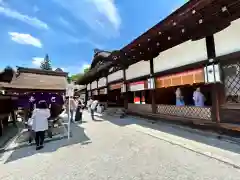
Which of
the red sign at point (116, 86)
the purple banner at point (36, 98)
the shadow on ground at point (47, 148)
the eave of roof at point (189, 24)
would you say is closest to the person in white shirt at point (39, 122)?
the shadow on ground at point (47, 148)

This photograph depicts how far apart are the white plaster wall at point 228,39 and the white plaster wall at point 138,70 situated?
4.57 m

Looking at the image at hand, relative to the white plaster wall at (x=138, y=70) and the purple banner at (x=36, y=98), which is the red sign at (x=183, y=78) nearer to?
the white plaster wall at (x=138, y=70)

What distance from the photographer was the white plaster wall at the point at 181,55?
6.73 meters

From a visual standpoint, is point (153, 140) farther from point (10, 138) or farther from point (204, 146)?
point (10, 138)

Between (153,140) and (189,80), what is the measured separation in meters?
2.95

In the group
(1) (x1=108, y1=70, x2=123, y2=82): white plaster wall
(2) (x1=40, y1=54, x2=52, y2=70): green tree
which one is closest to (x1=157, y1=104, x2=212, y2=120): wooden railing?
(1) (x1=108, y1=70, x2=123, y2=82): white plaster wall

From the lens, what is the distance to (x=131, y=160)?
4656 mm

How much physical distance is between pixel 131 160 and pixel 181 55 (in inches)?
205

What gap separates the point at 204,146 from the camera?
213 inches

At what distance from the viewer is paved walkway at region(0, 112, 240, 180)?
3850 mm

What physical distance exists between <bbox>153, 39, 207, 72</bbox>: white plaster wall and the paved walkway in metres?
3.09

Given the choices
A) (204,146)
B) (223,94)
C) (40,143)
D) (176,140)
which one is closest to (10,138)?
(40,143)

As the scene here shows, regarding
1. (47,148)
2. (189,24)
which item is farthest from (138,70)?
(47,148)

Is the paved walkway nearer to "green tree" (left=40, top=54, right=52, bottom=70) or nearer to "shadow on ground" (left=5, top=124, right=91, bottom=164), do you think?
"shadow on ground" (left=5, top=124, right=91, bottom=164)
